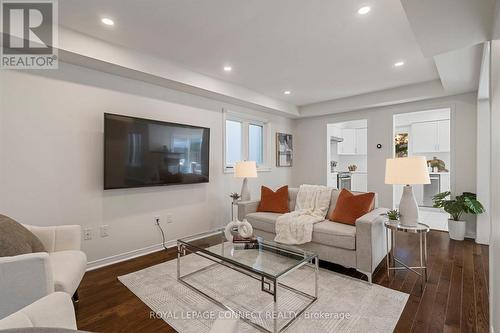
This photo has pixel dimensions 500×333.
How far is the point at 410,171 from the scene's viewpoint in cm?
227

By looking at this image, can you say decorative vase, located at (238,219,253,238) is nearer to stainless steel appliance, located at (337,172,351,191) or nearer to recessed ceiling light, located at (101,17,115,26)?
recessed ceiling light, located at (101,17,115,26)

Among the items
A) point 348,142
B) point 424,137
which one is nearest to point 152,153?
point 348,142

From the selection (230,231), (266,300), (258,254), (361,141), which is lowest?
(266,300)

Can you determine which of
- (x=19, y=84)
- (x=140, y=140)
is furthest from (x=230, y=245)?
(x=19, y=84)

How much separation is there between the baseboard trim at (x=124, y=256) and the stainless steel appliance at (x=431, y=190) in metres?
6.22

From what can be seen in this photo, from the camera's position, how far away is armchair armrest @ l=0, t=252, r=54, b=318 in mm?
1285

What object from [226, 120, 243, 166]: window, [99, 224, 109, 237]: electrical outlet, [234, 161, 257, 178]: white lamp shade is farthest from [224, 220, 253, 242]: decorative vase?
[226, 120, 243, 166]: window

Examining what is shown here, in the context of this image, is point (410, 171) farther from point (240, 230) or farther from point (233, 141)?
point (233, 141)

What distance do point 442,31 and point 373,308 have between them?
232cm

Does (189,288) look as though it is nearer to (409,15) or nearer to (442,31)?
(409,15)

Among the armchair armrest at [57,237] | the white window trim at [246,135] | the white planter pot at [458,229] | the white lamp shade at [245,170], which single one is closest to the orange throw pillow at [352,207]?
the white lamp shade at [245,170]

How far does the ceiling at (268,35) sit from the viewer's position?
2.00 metres

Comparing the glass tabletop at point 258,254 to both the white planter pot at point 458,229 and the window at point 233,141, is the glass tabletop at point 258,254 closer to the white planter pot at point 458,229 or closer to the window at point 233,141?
the window at point 233,141

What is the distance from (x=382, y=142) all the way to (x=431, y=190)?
2.77 meters
